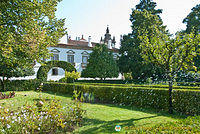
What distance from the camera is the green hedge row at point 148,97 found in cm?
767

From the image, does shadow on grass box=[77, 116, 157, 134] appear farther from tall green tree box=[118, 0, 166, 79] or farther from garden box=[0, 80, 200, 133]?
tall green tree box=[118, 0, 166, 79]

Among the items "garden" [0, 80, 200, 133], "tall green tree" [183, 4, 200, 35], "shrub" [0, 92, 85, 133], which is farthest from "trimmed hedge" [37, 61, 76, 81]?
"tall green tree" [183, 4, 200, 35]

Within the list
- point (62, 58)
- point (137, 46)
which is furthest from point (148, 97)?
point (62, 58)

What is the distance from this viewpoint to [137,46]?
25.3m

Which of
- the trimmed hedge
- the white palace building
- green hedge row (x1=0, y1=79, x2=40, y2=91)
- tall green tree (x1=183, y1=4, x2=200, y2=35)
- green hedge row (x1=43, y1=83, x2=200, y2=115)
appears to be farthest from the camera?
the white palace building

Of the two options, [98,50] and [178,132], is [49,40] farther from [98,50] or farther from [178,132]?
[98,50]

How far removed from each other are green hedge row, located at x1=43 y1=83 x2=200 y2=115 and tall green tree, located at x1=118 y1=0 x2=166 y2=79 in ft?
44.5

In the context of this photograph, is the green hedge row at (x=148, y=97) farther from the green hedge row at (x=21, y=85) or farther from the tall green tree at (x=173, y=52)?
the green hedge row at (x=21, y=85)

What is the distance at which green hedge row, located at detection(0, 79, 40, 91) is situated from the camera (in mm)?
17220

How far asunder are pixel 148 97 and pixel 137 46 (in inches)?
684

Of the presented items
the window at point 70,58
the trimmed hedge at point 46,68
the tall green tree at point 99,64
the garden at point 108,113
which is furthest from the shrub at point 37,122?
the window at point 70,58

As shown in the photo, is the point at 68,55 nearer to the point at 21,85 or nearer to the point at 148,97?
the point at 21,85

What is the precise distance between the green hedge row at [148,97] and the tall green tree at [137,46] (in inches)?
534

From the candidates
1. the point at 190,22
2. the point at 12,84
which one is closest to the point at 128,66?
the point at 190,22
